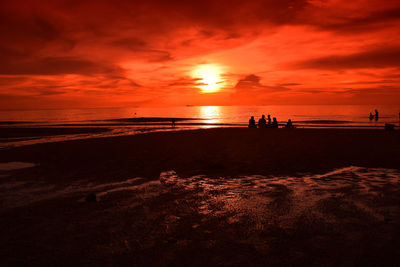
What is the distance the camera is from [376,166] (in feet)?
34.7

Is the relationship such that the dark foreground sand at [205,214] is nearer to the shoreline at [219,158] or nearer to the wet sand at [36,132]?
the shoreline at [219,158]

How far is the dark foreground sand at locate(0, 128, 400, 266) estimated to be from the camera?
4.24 m

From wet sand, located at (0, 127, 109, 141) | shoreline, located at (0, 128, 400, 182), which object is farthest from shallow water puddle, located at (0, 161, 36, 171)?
Result: wet sand, located at (0, 127, 109, 141)

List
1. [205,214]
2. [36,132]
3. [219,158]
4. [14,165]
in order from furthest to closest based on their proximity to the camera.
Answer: [36,132] → [219,158] → [14,165] → [205,214]

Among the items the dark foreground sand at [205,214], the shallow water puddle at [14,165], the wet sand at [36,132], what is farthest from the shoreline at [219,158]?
the wet sand at [36,132]

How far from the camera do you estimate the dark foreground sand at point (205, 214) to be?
13.9 ft

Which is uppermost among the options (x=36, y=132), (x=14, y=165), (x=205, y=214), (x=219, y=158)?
(x=36, y=132)

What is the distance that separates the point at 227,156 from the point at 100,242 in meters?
9.43

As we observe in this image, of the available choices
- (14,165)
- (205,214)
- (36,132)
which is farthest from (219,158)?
(36,132)

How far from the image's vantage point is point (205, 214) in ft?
19.4

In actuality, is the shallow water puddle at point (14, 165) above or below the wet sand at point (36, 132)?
below

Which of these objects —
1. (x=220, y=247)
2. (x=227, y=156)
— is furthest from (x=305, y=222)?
(x=227, y=156)

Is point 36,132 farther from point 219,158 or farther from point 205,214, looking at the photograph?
point 205,214

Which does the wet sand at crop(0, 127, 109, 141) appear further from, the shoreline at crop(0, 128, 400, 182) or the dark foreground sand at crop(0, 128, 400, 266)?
the dark foreground sand at crop(0, 128, 400, 266)
